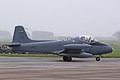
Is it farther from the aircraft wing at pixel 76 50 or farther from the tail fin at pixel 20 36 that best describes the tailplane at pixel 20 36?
the aircraft wing at pixel 76 50

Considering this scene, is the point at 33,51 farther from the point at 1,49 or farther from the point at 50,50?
the point at 1,49

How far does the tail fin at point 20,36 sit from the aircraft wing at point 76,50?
5.48m

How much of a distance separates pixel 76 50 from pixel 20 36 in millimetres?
7563

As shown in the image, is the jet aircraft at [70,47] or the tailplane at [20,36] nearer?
the jet aircraft at [70,47]

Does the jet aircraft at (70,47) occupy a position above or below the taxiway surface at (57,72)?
above

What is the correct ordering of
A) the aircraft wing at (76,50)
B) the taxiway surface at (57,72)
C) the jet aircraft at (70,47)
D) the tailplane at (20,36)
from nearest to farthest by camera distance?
the taxiway surface at (57,72) → the aircraft wing at (76,50) → the jet aircraft at (70,47) → the tailplane at (20,36)

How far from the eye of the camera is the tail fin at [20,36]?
4584 centimetres

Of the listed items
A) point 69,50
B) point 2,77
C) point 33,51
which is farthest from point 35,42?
point 2,77

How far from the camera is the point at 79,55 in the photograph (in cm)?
4172

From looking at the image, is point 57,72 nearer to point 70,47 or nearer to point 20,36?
point 70,47

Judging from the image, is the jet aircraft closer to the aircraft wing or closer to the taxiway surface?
the aircraft wing

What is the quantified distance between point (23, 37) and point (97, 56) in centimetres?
855

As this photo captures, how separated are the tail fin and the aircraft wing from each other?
5483 millimetres

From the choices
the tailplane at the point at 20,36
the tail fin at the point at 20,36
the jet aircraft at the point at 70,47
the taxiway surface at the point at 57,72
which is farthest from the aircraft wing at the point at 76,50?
the taxiway surface at the point at 57,72
